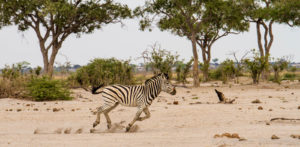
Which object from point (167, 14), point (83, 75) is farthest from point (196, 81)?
point (83, 75)

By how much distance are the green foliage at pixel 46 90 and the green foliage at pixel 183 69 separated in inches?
651

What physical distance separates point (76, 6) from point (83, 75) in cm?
669

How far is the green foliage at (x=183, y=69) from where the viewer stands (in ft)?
120

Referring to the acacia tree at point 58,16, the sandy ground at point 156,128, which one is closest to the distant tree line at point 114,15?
the acacia tree at point 58,16

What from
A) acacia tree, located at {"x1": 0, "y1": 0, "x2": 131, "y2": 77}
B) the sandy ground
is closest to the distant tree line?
acacia tree, located at {"x1": 0, "y1": 0, "x2": 131, "y2": 77}

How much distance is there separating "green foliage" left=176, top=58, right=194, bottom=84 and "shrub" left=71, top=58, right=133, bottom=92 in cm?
673

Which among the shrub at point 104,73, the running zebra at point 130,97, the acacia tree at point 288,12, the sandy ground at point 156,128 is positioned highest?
the acacia tree at point 288,12

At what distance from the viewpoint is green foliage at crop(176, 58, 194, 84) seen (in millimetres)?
36688

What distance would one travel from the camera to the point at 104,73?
30844 mm

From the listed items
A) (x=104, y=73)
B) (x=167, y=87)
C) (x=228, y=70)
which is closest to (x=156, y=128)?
(x=167, y=87)

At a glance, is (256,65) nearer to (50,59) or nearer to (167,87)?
(50,59)

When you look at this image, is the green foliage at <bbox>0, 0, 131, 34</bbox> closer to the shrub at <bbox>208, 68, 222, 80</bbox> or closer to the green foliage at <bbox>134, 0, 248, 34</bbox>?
the green foliage at <bbox>134, 0, 248, 34</bbox>

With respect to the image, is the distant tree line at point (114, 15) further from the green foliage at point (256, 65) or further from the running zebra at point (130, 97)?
the running zebra at point (130, 97)

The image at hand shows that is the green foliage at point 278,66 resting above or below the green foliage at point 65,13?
below
